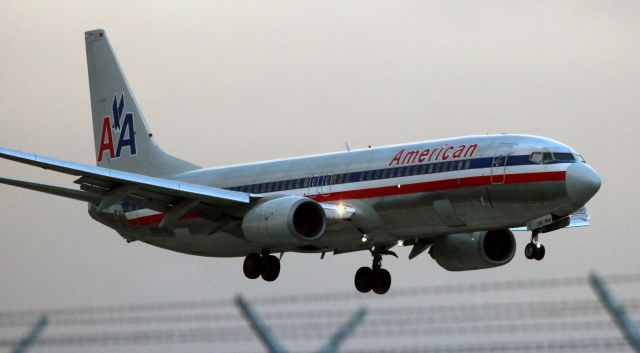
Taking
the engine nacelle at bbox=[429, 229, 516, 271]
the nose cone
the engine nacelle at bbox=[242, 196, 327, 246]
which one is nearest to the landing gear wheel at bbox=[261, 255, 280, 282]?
the engine nacelle at bbox=[242, 196, 327, 246]

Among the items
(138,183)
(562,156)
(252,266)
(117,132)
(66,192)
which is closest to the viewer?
(562,156)

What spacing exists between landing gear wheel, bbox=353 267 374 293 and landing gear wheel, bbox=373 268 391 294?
0.61 feet

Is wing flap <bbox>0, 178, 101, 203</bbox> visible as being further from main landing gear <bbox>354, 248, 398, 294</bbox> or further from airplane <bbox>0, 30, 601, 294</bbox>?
main landing gear <bbox>354, 248, 398, 294</bbox>

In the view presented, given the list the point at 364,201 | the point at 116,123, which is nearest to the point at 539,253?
the point at 364,201

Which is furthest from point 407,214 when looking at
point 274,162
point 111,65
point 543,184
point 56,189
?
point 111,65

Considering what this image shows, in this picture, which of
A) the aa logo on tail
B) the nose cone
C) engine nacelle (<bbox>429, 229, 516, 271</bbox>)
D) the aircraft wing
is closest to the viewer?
the nose cone

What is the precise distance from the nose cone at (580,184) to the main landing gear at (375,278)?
9494mm

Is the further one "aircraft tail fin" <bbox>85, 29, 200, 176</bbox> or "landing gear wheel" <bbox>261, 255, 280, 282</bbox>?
"aircraft tail fin" <bbox>85, 29, 200, 176</bbox>

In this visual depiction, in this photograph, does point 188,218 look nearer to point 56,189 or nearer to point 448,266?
point 56,189

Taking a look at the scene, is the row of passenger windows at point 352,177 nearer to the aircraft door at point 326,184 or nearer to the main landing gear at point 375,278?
the aircraft door at point 326,184

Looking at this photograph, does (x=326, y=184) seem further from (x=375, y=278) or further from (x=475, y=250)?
(x=475, y=250)

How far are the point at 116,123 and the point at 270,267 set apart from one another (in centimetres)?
1512

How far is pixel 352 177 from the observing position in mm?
43375

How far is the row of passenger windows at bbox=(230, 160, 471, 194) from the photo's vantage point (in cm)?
4066
